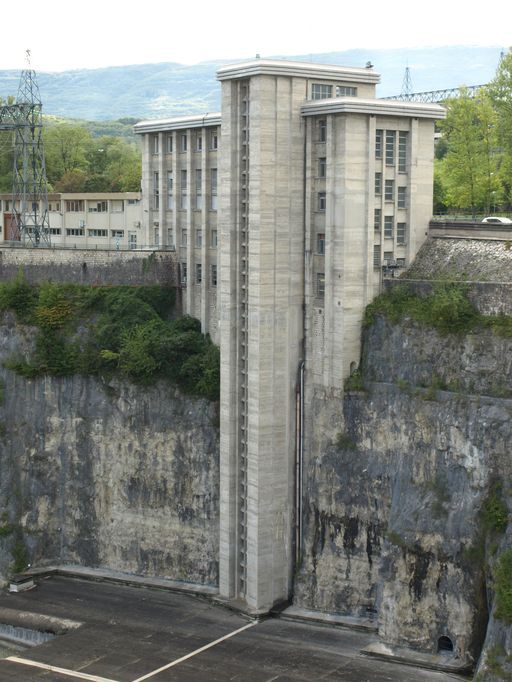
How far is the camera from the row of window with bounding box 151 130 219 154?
67.4 metres

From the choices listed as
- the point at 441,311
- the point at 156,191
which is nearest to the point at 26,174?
the point at 156,191

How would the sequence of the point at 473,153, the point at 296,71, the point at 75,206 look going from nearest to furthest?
the point at 296,71 → the point at 473,153 → the point at 75,206

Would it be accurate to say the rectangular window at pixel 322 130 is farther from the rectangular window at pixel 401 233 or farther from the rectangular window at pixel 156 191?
the rectangular window at pixel 156 191

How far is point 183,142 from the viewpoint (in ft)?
230

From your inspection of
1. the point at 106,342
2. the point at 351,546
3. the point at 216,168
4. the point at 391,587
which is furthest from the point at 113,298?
the point at 391,587

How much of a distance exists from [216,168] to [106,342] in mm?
12843

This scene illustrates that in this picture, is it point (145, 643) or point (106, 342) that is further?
point (106, 342)

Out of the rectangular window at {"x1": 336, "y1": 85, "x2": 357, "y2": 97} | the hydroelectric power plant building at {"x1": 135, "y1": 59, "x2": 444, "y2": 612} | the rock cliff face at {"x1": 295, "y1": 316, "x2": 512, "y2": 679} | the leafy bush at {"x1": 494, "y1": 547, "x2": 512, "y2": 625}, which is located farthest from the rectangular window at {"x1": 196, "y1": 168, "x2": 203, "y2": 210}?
the leafy bush at {"x1": 494, "y1": 547, "x2": 512, "y2": 625}

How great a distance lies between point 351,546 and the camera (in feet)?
187

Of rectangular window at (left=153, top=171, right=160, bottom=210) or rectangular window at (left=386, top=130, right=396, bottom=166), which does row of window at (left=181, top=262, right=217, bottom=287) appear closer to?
rectangular window at (left=153, top=171, right=160, bottom=210)

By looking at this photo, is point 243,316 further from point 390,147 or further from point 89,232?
point 89,232

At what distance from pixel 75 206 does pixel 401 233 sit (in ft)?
126

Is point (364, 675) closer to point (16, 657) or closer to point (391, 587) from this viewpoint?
point (391, 587)

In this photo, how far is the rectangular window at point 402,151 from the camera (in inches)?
2313
